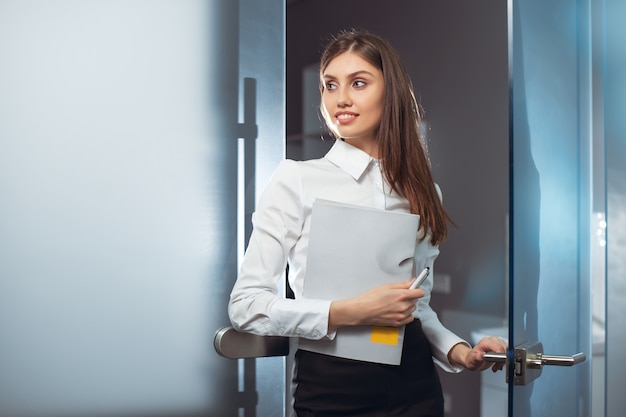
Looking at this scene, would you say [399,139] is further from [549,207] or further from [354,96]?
[549,207]

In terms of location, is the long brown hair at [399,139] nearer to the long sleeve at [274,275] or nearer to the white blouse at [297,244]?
the white blouse at [297,244]

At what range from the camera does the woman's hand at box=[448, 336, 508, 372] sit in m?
1.25

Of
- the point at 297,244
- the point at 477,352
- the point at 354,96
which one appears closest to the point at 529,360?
the point at 477,352

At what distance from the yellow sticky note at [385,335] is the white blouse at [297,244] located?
76 mm

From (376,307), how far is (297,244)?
20 centimetres

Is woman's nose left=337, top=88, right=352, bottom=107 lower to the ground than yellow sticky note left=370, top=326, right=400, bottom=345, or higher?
higher

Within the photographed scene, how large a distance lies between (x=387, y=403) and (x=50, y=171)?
746mm

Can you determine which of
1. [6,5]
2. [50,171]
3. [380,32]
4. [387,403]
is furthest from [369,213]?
[380,32]

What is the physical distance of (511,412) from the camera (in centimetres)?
107

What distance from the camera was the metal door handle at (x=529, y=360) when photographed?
1.10 m

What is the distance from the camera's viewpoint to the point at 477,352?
126 centimetres

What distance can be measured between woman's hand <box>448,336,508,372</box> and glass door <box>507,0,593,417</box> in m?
0.08

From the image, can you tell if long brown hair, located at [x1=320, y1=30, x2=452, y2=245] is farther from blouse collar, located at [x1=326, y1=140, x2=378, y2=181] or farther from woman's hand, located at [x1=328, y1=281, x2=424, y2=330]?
woman's hand, located at [x1=328, y1=281, x2=424, y2=330]

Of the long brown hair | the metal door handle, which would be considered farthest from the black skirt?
the long brown hair
